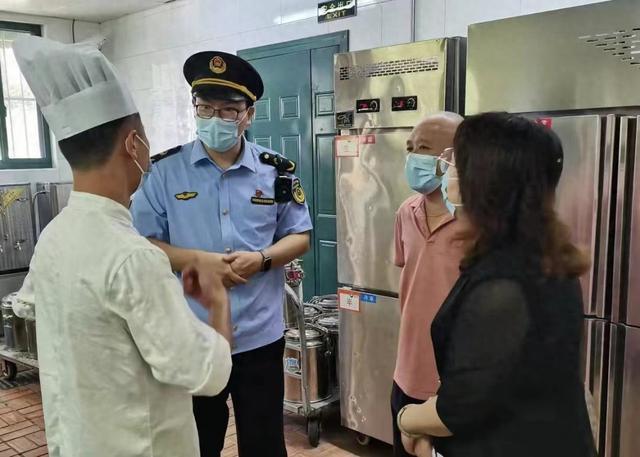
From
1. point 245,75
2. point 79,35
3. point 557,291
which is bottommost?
point 557,291

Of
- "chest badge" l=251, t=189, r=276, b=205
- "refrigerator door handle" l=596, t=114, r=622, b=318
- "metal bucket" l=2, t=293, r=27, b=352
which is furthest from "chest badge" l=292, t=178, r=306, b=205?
"metal bucket" l=2, t=293, r=27, b=352

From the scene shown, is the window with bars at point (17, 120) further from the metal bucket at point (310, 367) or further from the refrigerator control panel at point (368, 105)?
the refrigerator control panel at point (368, 105)

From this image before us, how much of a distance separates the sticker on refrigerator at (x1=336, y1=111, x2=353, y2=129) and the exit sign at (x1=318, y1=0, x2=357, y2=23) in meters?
1.10

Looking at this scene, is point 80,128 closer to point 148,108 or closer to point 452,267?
point 452,267

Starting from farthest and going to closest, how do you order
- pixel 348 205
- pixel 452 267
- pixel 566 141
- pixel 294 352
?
pixel 294 352
pixel 348 205
pixel 566 141
pixel 452 267

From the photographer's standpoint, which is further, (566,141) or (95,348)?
(566,141)

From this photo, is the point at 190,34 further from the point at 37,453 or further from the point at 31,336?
the point at 37,453

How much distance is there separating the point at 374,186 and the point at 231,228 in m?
1.02

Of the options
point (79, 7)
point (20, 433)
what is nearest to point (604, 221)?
point (20, 433)

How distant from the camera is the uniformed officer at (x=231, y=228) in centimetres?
183

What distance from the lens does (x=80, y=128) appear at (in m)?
1.15

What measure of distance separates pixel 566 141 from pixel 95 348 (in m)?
1.73

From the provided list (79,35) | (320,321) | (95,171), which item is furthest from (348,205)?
(79,35)

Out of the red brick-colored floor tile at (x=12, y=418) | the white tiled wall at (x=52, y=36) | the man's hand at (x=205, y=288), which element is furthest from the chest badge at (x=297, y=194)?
the white tiled wall at (x=52, y=36)
